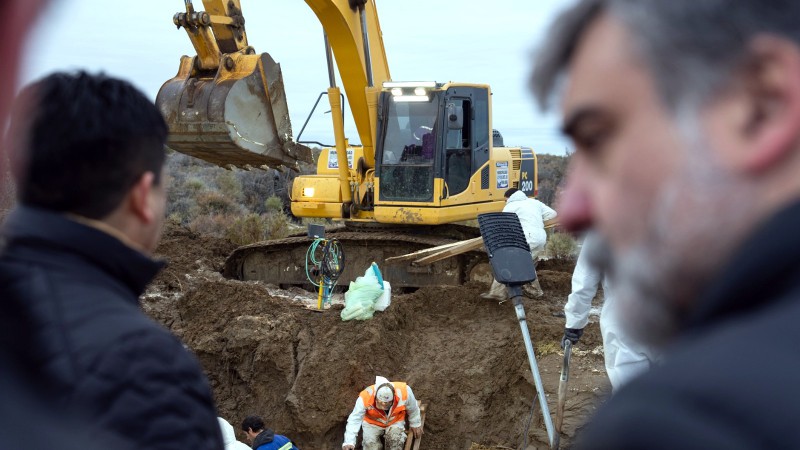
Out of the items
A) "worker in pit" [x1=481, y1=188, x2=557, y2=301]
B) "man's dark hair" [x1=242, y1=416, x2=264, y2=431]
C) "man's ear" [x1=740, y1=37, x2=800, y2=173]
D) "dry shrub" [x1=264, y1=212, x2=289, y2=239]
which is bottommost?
"dry shrub" [x1=264, y1=212, x2=289, y2=239]

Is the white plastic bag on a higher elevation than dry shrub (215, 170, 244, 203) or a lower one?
higher

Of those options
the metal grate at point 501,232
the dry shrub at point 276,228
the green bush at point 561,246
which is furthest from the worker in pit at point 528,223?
the dry shrub at point 276,228

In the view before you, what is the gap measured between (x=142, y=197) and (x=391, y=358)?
8.24 metres

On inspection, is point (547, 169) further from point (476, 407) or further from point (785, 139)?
point (785, 139)

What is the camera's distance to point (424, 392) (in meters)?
9.46

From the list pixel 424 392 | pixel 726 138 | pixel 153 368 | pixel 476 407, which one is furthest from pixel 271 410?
pixel 726 138

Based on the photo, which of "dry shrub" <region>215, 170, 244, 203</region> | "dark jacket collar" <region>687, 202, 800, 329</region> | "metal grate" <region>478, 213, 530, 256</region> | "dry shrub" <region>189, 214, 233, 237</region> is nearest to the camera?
"dark jacket collar" <region>687, 202, 800, 329</region>

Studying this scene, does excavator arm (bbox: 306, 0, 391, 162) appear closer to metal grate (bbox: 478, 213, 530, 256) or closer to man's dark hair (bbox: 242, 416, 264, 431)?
man's dark hair (bbox: 242, 416, 264, 431)

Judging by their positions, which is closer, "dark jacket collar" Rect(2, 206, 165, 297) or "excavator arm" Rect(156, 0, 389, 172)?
"dark jacket collar" Rect(2, 206, 165, 297)

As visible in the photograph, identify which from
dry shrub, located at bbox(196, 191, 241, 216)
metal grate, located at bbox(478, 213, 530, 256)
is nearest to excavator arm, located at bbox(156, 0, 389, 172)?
metal grate, located at bbox(478, 213, 530, 256)

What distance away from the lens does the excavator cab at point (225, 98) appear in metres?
10.0

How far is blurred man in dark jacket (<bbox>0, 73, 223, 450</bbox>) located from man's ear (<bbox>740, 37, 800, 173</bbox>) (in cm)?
97

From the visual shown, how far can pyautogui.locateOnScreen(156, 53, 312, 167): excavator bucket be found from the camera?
9984mm

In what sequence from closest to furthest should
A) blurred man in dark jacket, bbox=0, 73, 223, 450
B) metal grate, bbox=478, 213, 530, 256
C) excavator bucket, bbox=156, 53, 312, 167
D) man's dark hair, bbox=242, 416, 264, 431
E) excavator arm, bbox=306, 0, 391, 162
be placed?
blurred man in dark jacket, bbox=0, 73, 223, 450 < metal grate, bbox=478, 213, 530, 256 < man's dark hair, bbox=242, 416, 264, 431 < excavator bucket, bbox=156, 53, 312, 167 < excavator arm, bbox=306, 0, 391, 162
